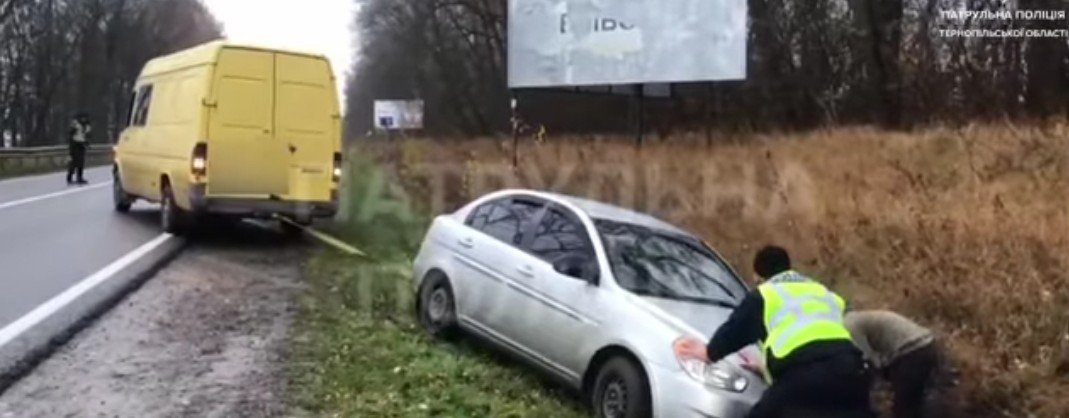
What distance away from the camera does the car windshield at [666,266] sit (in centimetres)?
776

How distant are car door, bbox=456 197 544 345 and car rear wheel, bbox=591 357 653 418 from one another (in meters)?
1.17

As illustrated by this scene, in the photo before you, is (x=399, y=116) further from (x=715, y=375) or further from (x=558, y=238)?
(x=715, y=375)

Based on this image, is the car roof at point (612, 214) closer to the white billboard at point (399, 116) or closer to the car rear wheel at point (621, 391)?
the car rear wheel at point (621, 391)

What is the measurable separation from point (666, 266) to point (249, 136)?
24.7 feet

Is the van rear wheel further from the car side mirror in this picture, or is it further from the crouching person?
the crouching person

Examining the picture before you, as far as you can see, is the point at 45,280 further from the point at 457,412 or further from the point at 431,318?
the point at 457,412

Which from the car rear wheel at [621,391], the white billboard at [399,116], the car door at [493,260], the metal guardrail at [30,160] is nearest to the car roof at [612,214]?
the car door at [493,260]

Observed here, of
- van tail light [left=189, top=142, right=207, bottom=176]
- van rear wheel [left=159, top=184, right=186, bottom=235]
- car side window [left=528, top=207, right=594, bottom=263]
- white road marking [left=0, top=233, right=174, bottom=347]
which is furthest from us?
van rear wheel [left=159, top=184, right=186, bottom=235]

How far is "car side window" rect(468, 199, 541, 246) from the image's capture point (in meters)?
8.91

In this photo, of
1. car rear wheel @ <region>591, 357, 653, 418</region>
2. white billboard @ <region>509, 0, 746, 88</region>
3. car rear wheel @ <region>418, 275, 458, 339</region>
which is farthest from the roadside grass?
white billboard @ <region>509, 0, 746, 88</region>

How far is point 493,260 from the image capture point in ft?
28.7

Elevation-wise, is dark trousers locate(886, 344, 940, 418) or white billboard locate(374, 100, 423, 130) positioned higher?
white billboard locate(374, 100, 423, 130)

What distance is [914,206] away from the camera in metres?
12.0

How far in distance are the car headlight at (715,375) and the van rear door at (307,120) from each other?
8.80 meters
